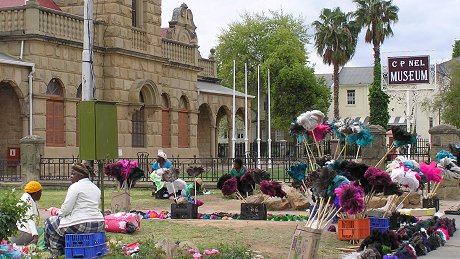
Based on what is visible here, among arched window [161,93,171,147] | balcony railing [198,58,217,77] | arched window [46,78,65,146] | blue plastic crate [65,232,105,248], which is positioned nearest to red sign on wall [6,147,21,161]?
arched window [46,78,65,146]

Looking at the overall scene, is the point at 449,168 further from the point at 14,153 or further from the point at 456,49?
the point at 456,49

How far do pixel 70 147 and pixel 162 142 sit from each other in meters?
7.17

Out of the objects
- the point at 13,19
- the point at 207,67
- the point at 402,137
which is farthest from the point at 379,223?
the point at 207,67

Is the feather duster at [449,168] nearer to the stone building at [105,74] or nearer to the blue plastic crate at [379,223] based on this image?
the blue plastic crate at [379,223]

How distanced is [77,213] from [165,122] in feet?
83.8

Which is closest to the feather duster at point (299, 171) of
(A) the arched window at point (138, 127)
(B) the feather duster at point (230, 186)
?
(B) the feather duster at point (230, 186)

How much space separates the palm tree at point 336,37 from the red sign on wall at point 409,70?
25.8 meters

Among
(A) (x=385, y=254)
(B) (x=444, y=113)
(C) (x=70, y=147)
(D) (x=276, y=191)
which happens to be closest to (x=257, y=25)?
(B) (x=444, y=113)

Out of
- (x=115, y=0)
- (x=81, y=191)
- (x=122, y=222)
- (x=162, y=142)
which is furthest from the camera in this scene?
(x=162, y=142)

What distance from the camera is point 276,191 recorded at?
16688 mm

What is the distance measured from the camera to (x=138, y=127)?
34.3m

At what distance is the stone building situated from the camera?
28281 mm

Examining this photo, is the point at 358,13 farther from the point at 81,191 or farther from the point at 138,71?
the point at 81,191

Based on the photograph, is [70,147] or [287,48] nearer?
[70,147]
